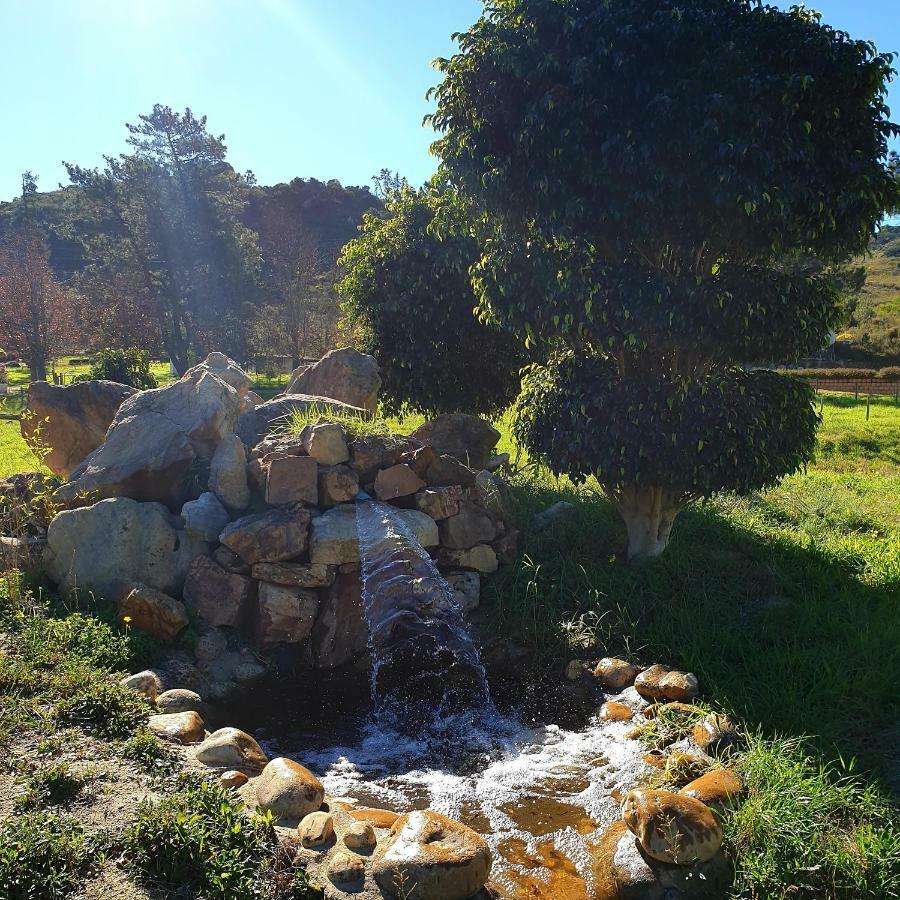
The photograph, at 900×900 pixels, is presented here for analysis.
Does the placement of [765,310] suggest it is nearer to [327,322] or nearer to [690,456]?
[690,456]

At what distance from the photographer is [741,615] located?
725 cm

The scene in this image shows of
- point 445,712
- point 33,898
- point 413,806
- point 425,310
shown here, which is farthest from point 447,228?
point 33,898

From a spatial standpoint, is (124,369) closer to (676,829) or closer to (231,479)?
(231,479)

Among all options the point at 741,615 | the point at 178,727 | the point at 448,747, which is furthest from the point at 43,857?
the point at 741,615

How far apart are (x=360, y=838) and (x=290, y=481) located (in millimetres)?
4028

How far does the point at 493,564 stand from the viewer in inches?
323

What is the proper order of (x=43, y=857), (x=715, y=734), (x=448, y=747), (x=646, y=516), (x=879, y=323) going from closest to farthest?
1. (x=43, y=857)
2. (x=715, y=734)
3. (x=448, y=747)
4. (x=646, y=516)
5. (x=879, y=323)

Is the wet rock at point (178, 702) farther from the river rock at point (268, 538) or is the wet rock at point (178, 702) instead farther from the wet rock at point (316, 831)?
the wet rock at point (316, 831)

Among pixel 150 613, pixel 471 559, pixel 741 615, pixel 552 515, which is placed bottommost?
pixel 741 615

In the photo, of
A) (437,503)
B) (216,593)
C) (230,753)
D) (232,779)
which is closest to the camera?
(232,779)

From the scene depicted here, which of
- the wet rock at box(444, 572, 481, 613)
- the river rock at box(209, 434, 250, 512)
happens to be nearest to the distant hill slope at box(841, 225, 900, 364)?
the wet rock at box(444, 572, 481, 613)

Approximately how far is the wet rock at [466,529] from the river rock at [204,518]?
7.19ft

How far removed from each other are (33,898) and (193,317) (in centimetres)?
2806

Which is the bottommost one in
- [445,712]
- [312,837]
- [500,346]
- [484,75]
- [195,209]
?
[445,712]
